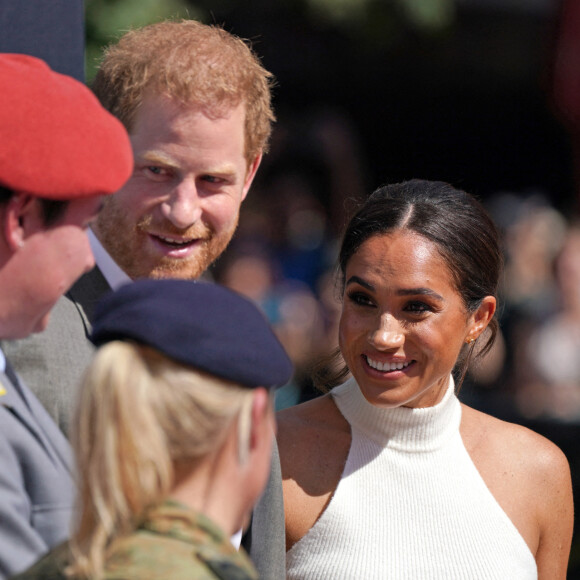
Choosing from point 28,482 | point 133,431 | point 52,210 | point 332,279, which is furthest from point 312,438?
point 332,279

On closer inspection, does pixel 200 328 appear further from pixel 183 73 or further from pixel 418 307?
pixel 418 307

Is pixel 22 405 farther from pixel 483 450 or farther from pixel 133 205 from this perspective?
pixel 483 450

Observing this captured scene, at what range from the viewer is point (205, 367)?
1275mm

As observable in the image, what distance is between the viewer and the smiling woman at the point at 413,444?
2.49m

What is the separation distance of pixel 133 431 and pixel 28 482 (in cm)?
40

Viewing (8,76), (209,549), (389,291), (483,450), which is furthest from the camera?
(483,450)

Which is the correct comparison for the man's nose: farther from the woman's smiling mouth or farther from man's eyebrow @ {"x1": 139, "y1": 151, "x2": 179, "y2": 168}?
the woman's smiling mouth

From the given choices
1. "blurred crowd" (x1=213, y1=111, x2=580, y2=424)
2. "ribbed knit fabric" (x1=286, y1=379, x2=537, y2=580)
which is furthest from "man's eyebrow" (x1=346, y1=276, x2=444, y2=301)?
"blurred crowd" (x1=213, y1=111, x2=580, y2=424)

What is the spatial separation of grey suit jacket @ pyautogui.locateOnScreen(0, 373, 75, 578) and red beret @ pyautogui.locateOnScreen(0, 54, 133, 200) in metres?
0.34

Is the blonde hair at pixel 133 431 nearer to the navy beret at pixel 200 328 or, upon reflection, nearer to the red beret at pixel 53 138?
the navy beret at pixel 200 328

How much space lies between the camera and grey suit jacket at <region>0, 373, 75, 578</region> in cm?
147

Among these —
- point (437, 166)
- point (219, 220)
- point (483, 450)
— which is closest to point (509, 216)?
point (437, 166)

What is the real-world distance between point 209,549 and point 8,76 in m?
0.78

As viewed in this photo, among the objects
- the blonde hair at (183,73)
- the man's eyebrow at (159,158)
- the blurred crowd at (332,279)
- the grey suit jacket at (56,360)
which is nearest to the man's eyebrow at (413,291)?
the blonde hair at (183,73)
